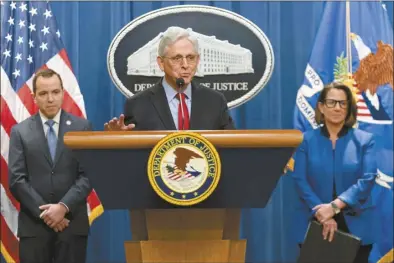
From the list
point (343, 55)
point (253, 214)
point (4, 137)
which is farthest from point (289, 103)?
point (4, 137)

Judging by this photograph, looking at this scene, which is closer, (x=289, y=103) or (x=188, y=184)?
(x=188, y=184)

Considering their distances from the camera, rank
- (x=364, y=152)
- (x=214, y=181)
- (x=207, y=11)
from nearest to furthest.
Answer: (x=214, y=181)
(x=364, y=152)
(x=207, y=11)

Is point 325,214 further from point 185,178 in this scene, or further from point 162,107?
point 185,178

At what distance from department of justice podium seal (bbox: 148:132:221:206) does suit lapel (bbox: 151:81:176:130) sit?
39 centimetres

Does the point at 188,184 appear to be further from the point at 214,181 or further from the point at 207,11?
the point at 207,11

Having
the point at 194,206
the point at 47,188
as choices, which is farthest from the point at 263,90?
the point at 194,206

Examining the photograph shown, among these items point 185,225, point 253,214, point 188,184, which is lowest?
point 253,214

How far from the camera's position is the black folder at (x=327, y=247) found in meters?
2.51

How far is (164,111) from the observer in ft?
6.19

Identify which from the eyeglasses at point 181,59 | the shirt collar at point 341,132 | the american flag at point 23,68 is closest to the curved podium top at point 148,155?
the eyeglasses at point 181,59

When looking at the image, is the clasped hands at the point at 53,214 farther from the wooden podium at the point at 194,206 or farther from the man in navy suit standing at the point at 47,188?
the wooden podium at the point at 194,206

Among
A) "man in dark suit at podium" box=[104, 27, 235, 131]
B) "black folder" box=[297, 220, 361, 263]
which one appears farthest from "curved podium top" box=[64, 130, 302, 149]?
"black folder" box=[297, 220, 361, 263]

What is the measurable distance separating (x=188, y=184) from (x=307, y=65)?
2.42 m

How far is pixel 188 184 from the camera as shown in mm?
1483
